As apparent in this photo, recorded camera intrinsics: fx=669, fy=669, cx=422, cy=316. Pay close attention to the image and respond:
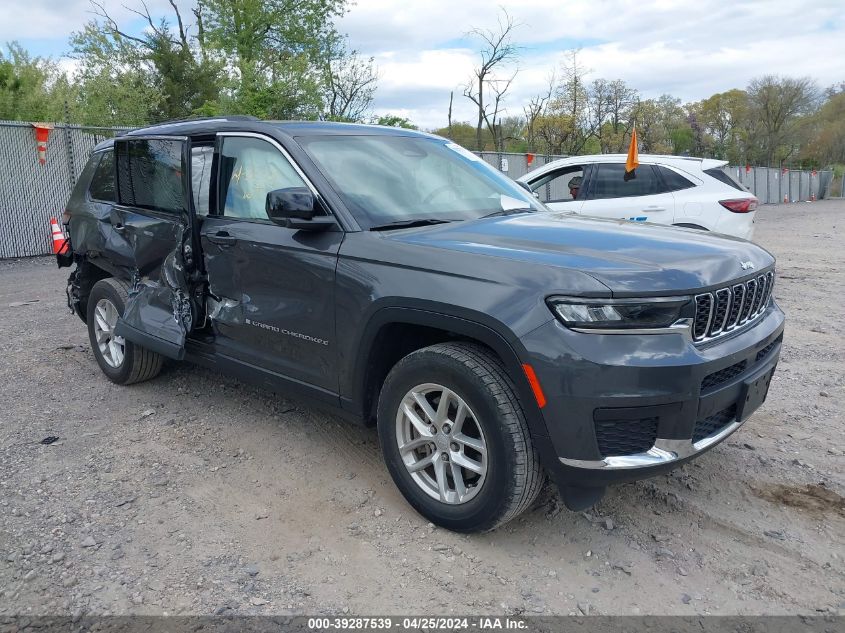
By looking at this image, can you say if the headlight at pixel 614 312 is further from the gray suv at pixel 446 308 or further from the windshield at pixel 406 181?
the windshield at pixel 406 181

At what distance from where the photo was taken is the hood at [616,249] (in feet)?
8.45

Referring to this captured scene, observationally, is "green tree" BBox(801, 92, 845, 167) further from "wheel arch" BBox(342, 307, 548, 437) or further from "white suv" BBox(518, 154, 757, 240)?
"wheel arch" BBox(342, 307, 548, 437)

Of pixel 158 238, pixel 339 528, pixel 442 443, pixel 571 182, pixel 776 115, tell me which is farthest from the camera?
pixel 776 115

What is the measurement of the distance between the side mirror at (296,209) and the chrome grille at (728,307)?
1.75 metres

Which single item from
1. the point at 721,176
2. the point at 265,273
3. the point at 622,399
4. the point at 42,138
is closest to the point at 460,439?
the point at 622,399

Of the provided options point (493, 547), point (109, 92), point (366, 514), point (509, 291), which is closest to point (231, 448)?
point (366, 514)

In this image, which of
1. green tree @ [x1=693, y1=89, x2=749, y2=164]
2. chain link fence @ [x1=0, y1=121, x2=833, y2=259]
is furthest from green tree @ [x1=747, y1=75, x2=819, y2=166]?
chain link fence @ [x1=0, y1=121, x2=833, y2=259]

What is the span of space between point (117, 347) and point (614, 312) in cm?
398

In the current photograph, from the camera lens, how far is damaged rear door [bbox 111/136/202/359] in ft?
13.7

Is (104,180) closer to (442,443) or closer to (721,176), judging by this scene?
(442,443)

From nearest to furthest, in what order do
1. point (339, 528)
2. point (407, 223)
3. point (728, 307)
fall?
point (728, 307) → point (339, 528) → point (407, 223)

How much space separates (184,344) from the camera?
424 cm

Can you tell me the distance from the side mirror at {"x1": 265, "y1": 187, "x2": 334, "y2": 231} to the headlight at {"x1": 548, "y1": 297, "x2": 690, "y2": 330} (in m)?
1.31

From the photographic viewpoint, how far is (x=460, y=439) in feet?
9.45
